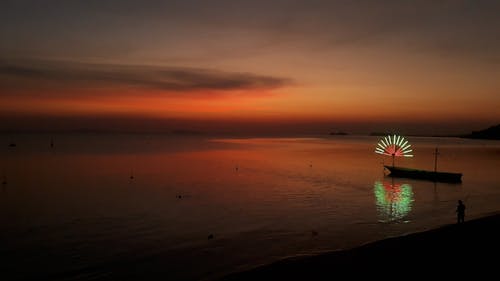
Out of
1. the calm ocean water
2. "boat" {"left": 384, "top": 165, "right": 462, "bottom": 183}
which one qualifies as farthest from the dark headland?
"boat" {"left": 384, "top": 165, "right": 462, "bottom": 183}

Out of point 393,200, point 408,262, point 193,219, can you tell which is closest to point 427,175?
point 393,200

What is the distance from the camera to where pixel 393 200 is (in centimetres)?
3541

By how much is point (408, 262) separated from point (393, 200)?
2316 centimetres

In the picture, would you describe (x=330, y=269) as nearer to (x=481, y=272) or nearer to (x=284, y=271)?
(x=284, y=271)

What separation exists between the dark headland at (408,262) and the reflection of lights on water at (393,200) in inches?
431

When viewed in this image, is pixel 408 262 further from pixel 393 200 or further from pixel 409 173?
pixel 409 173

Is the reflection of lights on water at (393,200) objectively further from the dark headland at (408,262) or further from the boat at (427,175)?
the dark headland at (408,262)

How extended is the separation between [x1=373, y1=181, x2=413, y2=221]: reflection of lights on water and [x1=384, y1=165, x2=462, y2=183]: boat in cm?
598

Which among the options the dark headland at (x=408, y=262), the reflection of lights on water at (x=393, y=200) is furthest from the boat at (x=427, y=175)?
the dark headland at (x=408, y=262)

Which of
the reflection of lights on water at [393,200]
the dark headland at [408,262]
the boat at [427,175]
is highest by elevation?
the dark headland at [408,262]

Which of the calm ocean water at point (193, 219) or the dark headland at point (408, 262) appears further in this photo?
the calm ocean water at point (193, 219)

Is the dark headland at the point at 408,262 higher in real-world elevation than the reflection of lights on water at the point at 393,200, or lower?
higher

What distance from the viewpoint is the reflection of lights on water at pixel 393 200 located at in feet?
94.2

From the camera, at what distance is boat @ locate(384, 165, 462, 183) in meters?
49.8
